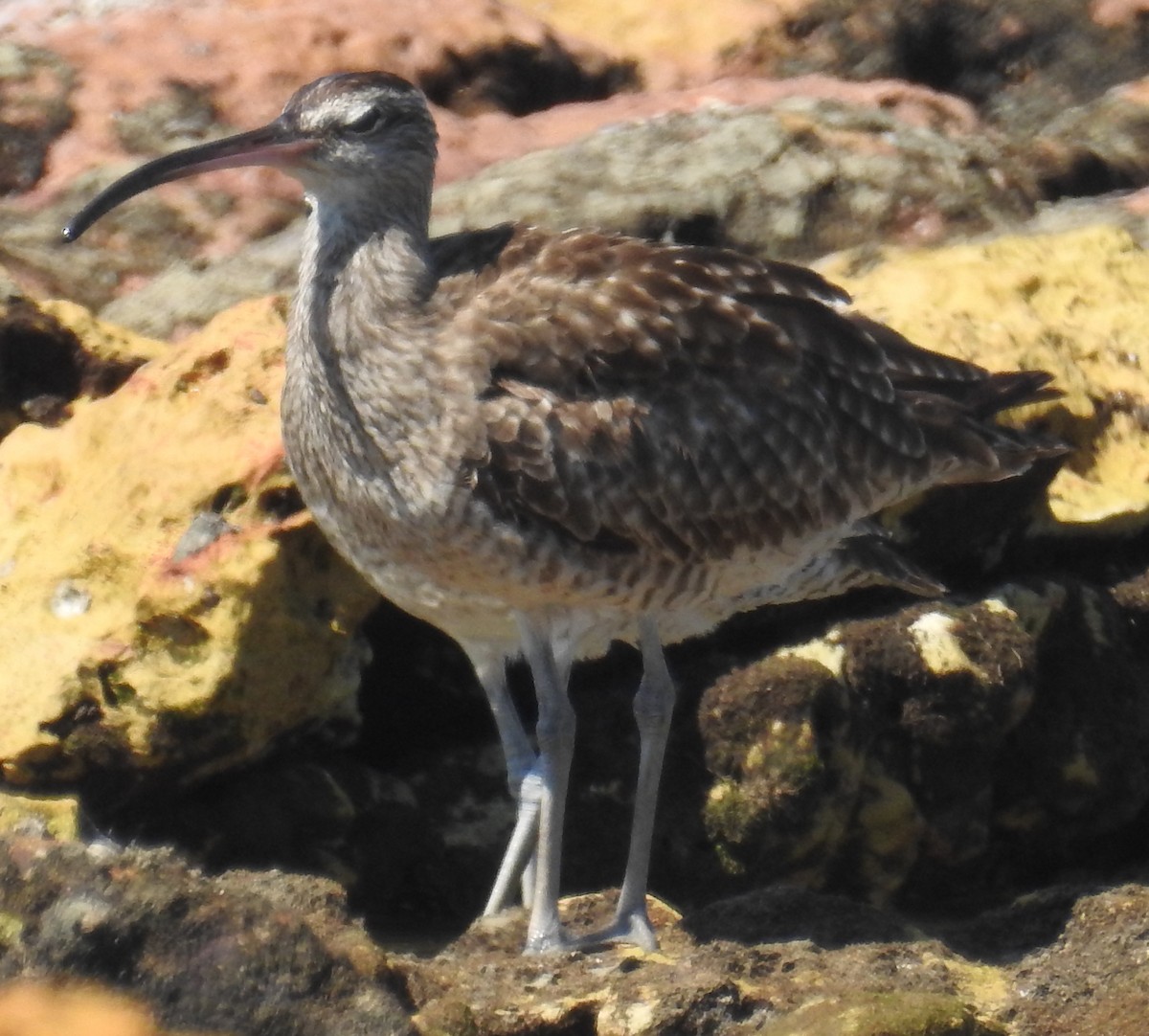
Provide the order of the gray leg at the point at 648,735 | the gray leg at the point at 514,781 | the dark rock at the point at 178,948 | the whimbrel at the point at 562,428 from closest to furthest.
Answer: the dark rock at the point at 178,948 < the whimbrel at the point at 562,428 < the gray leg at the point at 648,735 < the gray leg at the point at 514,781

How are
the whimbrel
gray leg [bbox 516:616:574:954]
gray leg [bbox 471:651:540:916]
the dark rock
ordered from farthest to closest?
gray leg [bbox 471:651:540:916] → gray leg [bbox 516:616:574:954] → the whimbrel → the dark rock

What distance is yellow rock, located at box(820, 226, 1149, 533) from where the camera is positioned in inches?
367

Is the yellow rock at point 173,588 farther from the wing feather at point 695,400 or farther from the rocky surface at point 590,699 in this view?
the wing feather at point 695,400

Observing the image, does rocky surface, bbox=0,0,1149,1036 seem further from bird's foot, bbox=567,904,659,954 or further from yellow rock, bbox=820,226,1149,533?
bird's foot, bbox=567,904,659,954

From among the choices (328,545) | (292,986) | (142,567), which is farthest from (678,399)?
(292,986)

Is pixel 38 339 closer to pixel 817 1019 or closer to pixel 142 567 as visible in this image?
pixel 142 567

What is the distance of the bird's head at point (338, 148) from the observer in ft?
25.2

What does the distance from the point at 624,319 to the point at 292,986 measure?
9.46 ft

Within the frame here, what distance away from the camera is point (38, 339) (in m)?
9.38

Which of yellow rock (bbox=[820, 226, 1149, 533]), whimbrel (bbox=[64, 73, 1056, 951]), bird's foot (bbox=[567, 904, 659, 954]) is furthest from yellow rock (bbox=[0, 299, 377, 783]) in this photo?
yellow rock (bbox=[820, 226, 1149, 533])

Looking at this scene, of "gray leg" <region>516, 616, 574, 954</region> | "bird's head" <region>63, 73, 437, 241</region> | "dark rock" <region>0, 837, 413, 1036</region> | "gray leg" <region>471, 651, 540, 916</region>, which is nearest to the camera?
"dark rock" <region>0, 837, 413, 1036</region>

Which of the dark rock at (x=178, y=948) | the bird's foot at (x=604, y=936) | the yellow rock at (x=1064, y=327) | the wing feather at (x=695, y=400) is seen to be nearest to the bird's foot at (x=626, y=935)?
the bird's foot at (x=604, y=936)

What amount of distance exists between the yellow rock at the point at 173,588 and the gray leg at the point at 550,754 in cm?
89

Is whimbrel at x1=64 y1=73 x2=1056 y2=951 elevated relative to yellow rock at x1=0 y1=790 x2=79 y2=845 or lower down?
elevated
